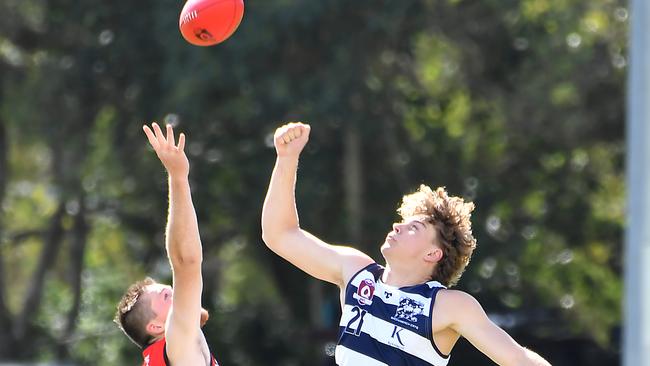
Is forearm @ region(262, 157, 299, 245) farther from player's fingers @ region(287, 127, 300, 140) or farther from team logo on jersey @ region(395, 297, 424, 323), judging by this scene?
team logo on jersey @ region(395, 297, 424, 323)

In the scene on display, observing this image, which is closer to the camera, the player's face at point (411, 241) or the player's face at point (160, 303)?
the player's face at point (411, 241)

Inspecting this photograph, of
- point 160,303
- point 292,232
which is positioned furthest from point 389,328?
point 160,303

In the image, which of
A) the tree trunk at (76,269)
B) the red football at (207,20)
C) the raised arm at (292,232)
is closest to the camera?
the raised arm at (292,232)

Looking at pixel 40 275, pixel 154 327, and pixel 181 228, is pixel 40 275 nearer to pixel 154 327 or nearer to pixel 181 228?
pixel 154 327

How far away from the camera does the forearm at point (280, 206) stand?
4910 millimetres

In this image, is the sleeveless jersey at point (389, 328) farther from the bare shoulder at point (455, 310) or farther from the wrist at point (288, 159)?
the wrist at point (288, 159)

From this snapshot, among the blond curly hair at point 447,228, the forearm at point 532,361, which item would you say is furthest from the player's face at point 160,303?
the forearm at point 532,361

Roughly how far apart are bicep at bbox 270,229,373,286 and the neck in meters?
0.16

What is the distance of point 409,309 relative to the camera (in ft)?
14.7

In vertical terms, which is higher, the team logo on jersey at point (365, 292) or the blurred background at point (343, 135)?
the blurred background at point (343, 135)

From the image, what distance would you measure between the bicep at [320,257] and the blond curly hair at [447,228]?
27 centimetres

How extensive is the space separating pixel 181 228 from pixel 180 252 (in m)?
0.08

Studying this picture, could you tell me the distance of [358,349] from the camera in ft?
14.8

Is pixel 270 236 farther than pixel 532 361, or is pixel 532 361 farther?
pixel 270 236
